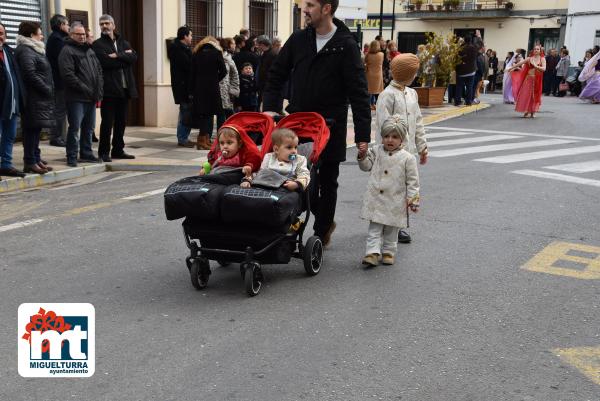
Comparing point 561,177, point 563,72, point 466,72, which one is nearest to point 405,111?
point 561,177

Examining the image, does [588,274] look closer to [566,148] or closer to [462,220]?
[462,220]

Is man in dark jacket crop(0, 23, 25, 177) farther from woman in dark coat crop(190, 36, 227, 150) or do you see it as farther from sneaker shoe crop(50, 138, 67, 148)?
woman in dark coat crop(190, 36, 227, 150)

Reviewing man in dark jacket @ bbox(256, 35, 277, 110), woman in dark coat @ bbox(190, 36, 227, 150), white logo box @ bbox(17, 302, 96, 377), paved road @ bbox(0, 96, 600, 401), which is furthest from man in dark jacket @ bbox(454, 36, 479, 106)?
white logo box @ bbox(17, 302, 96, 377)

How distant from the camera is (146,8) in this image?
48.1 ft

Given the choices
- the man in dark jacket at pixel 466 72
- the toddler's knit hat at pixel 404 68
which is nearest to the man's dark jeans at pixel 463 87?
the man in dark jacket at pixel 466 72

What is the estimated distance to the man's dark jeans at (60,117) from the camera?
11.6 metres

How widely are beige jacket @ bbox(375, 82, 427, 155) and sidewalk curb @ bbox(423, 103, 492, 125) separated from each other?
11.3 metres

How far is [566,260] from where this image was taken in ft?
19.5

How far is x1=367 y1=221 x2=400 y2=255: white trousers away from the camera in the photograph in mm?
5781

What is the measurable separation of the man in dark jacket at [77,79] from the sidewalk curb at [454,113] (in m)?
9.55

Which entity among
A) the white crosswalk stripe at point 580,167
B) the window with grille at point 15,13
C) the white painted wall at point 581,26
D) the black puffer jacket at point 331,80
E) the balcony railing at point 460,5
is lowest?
the white crosswalk stripe at point 580,167

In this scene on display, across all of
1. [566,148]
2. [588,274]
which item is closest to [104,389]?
[588,274]

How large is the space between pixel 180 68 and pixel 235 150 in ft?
23.7

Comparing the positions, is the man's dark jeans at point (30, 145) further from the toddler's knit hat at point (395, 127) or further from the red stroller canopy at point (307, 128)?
the toddler's knit hat at point (395, 127)
